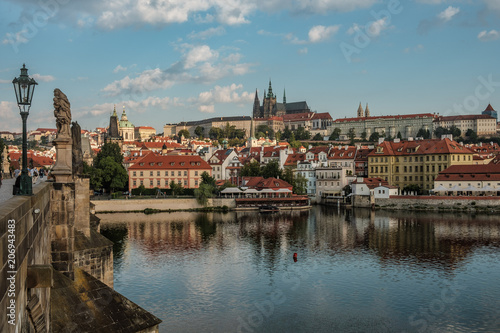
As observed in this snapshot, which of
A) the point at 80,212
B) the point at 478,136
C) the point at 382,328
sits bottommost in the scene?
the point at 382,328

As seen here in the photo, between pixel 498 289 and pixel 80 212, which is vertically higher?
pixel 80 212

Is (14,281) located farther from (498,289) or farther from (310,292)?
(498,289)

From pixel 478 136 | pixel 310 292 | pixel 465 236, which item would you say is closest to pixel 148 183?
pixel 465 236

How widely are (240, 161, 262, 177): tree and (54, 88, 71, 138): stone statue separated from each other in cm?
7285

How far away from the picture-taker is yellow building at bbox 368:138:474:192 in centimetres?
8075

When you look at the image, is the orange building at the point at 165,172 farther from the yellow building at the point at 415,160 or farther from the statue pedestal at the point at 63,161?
the statue pedestal at the point at 63,161

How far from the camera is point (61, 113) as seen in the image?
1403 cm

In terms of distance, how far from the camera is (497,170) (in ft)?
234

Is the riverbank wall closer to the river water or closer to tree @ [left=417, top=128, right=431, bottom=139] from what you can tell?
the river water

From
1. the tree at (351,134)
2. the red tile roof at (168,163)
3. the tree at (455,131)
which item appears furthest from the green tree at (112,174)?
the tree at (455,131)

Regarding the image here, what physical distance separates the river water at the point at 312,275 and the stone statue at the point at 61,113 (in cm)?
1022

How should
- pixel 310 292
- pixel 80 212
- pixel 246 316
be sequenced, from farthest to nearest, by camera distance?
1. pixel 310 292
2. pixel 246 316
3. pixel 80 212

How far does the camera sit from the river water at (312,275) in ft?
72.2

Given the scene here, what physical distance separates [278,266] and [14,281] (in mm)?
27756
